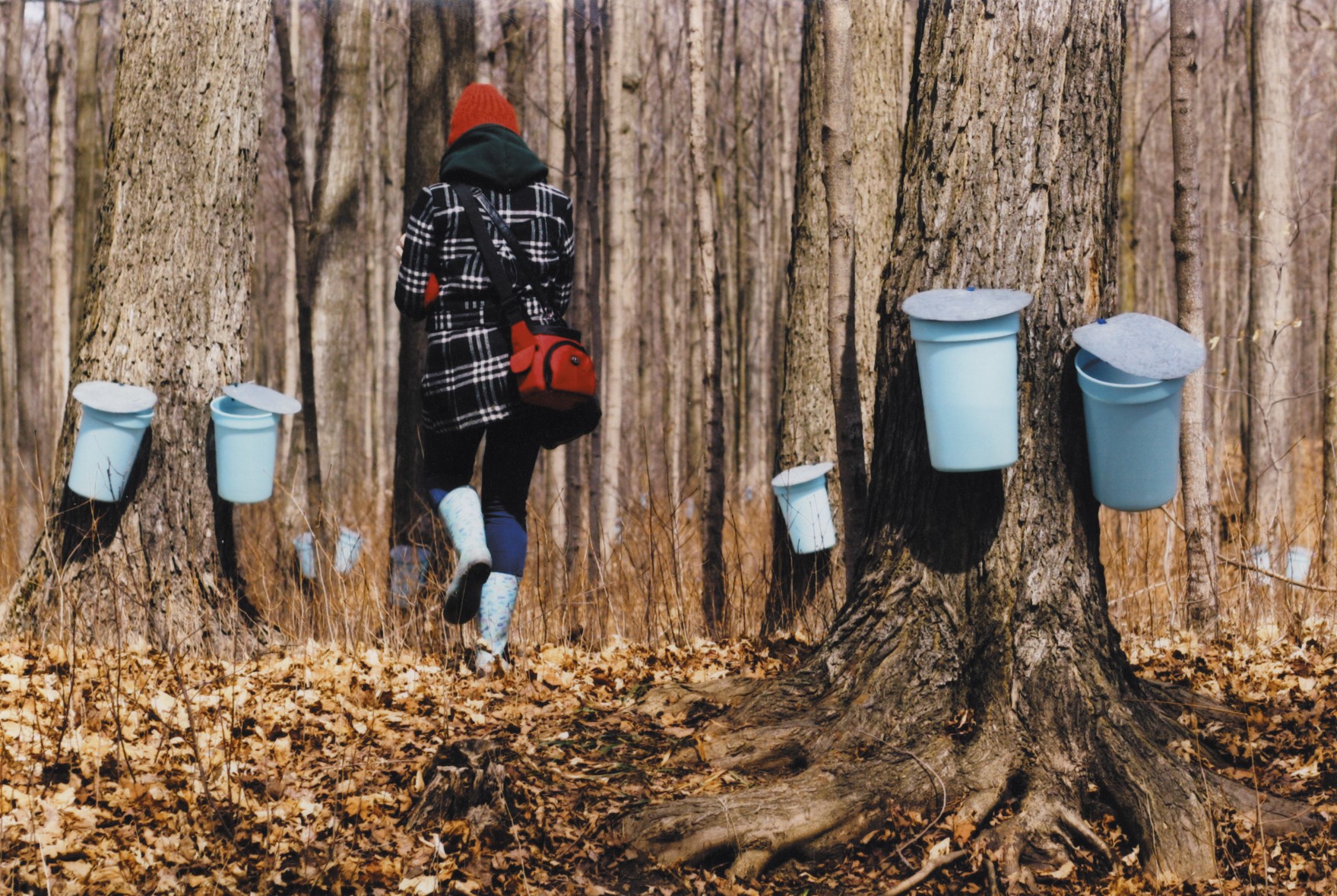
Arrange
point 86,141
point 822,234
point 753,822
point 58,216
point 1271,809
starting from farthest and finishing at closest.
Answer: point 58,216
point 86,141
point 822,234
point 1271,809
point 753,822

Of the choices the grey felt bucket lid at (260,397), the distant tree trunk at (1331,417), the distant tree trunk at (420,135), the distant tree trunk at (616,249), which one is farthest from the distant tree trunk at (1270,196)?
the grey felt bucket lid at (260,397)

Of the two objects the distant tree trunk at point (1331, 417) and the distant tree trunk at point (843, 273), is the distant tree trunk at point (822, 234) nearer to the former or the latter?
the distant tree trunk at point (843, 273)

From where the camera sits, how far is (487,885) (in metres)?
2.48

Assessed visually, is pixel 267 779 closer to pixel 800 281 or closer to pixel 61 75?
pixel 800 281

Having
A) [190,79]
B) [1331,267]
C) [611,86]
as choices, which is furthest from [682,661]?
[1331,267]

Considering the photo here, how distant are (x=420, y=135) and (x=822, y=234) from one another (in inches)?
89.7

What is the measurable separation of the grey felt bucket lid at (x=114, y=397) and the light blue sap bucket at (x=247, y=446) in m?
0.24

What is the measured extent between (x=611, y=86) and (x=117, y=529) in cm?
465

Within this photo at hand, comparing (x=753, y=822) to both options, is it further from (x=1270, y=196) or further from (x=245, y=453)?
(x=1270, y=196)

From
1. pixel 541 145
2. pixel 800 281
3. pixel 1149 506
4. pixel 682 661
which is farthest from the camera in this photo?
pixel 541 145

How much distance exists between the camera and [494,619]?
3.87m

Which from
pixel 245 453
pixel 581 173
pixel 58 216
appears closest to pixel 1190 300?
pixel 245 453

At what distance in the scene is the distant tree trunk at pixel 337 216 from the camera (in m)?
8.12

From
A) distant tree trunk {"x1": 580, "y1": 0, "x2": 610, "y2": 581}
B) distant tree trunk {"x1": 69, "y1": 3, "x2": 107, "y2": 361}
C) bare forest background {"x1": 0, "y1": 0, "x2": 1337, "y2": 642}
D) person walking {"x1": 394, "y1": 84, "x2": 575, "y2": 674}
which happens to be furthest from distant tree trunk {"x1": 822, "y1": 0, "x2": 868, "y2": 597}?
distant tree trunk {"x1": 69, "y1": 3, "x2": 107, "y2": 361}
